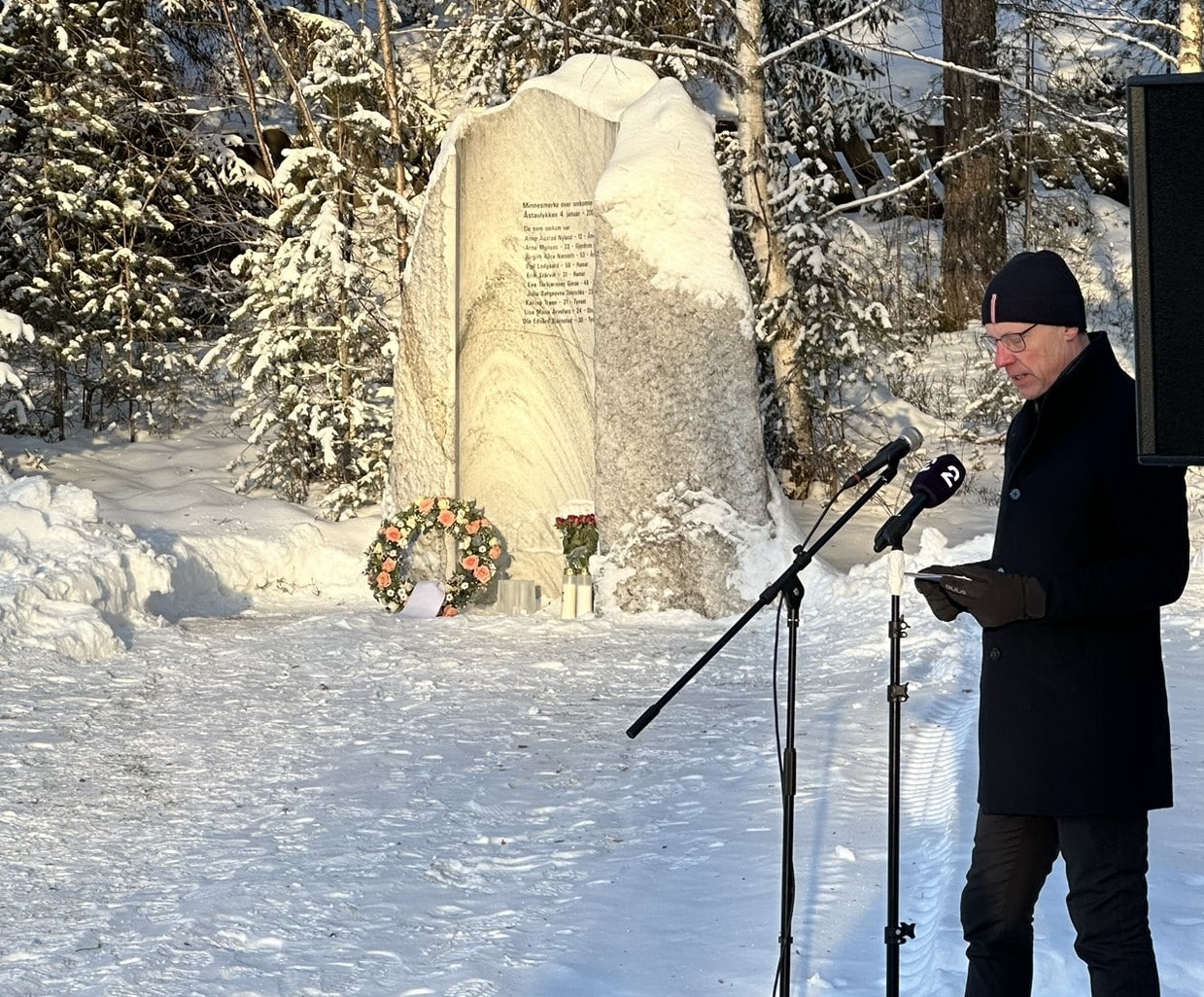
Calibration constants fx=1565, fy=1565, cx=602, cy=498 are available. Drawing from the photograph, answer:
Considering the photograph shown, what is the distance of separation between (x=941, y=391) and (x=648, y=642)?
7982 millimetres

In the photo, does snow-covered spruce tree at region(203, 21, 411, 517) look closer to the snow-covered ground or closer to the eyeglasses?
the snow-covered ground

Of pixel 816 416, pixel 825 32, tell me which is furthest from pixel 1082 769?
pixel 816 416

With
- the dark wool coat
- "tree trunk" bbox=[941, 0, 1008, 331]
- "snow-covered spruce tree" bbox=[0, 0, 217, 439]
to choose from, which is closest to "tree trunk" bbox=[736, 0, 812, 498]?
"tree trunk" bbox=[941, 0, 1008, 331]

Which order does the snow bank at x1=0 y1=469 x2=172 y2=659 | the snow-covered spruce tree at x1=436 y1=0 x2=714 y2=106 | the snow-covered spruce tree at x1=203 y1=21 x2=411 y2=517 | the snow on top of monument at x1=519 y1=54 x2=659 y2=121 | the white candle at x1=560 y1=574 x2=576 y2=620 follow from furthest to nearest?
the snow-covered spruce tree at x1=436 y1=0 x2=714 y2=106, the snow-covered spruce tree at x1=203 y1=21 x2=411 y2=517, the snow on top of monument at x1=519 y1=54 x2=659 y2=121, the white candle at x1=560 y1=574 x2=576 y2=620, the snow bank at x1=0 y1=469 x2=172 y2=659

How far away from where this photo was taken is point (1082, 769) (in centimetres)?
308

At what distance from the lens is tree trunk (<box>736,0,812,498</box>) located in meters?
11.8

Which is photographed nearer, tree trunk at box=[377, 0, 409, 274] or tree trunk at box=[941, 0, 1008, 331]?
tree trunk at box=[377, 0, 409, 274]

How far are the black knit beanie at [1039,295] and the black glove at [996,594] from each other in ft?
1.82

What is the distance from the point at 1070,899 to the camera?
3.08 metres

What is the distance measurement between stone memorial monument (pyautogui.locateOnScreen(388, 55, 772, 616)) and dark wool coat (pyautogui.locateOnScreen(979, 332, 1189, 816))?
6.64 metres

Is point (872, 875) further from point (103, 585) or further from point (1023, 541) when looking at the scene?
point (103, 585)

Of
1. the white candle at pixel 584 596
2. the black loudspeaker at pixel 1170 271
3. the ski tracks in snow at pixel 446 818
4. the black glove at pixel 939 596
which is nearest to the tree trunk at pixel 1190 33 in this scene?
the ski tracks in snow at pixel 446 818

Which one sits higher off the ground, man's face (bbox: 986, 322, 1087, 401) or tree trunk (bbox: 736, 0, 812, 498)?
tree trunk (bbox: 736, 0, 812, 498)

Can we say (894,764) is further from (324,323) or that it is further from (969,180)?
(969,180)
